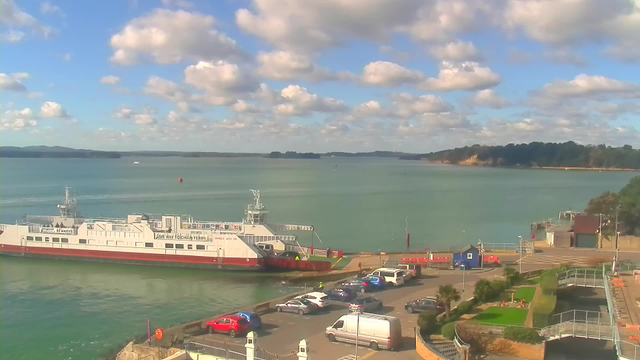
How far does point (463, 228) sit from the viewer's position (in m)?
66.8

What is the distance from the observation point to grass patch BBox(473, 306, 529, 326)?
20797 mm

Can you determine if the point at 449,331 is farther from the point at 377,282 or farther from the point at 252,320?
the point at 377,282

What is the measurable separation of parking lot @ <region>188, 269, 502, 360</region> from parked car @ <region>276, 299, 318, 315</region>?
8.8 inches

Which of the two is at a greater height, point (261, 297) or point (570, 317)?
point (570, 317)

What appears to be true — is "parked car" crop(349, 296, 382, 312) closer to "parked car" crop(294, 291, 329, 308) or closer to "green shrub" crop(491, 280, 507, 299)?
"parked car" crop(294, 291, 329, 308)

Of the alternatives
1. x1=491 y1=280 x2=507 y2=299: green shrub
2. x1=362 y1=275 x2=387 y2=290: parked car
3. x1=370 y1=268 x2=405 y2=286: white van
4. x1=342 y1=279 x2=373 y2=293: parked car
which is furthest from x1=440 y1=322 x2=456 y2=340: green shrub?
x1=370 y1=268 x2=405 y2=286: white van

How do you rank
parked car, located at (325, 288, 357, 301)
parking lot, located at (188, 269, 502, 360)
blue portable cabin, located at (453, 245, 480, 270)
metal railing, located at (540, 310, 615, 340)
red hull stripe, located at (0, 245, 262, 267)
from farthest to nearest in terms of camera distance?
red hull stripe, located at (0, 245, 262, 267) < blue portable cabin, located at (453, 245, 480, 270) < parked car, located at (325, 288, 357, 301) < parking lot, located at (188, 269, 502, 360) < metal railing, located at (540, 310, 615, 340)

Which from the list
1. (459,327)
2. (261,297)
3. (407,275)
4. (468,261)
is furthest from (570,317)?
(261,297)

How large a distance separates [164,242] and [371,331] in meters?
29.6

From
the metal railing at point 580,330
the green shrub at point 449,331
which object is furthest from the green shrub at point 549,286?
the green shrub at point 449,331

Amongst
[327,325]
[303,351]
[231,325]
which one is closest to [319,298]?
[327,325]

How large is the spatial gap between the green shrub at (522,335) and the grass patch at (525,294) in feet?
23.4

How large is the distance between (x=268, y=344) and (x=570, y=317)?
1113 centimetres

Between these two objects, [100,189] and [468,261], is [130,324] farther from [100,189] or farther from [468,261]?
[100,189]
